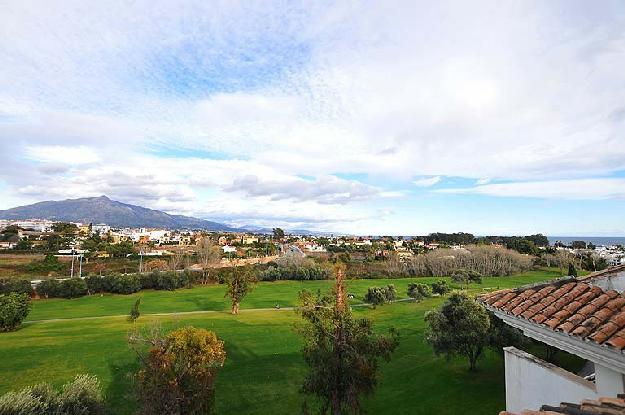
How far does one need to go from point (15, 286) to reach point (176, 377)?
54.4 m

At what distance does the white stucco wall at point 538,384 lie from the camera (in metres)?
5.29

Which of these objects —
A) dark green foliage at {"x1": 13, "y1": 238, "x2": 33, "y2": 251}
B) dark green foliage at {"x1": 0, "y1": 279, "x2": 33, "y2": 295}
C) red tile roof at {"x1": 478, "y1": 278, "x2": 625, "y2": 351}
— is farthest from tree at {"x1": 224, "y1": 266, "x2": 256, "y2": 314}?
dark green foliage at {"x1": 13, "y1": 238, "x2": 33, "y2": 251}

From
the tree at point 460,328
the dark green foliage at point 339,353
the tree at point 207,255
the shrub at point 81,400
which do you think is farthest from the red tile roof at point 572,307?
the tree at point 207,255

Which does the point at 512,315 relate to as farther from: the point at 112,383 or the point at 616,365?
the point at 112,383

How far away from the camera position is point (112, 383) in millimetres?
24344

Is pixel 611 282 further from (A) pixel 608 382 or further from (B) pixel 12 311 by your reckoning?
(B) pixel 12 311

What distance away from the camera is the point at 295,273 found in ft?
253

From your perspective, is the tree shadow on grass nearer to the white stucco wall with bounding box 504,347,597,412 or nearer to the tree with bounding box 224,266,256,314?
the white stucco wall with bounding box 504,347,597,412

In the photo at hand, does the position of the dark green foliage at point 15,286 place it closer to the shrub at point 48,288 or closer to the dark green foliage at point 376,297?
the shrub at point 48,288

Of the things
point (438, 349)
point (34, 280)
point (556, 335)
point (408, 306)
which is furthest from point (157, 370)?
point (34, 280)

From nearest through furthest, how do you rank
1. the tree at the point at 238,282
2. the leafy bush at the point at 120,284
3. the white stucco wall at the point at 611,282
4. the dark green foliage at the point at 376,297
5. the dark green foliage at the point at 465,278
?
the white stucco wall at the point at 611,282 → the tree at the point at 238,282 → the dark green foliage at the point at 376,297 → the leafy bush at the point at 120,284 → the dark green foliage at the point at 465,278

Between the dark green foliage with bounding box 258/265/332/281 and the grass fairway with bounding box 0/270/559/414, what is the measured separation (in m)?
24.8

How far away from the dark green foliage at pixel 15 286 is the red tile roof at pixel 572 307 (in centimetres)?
6556

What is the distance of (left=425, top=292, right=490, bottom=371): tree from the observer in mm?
22125
